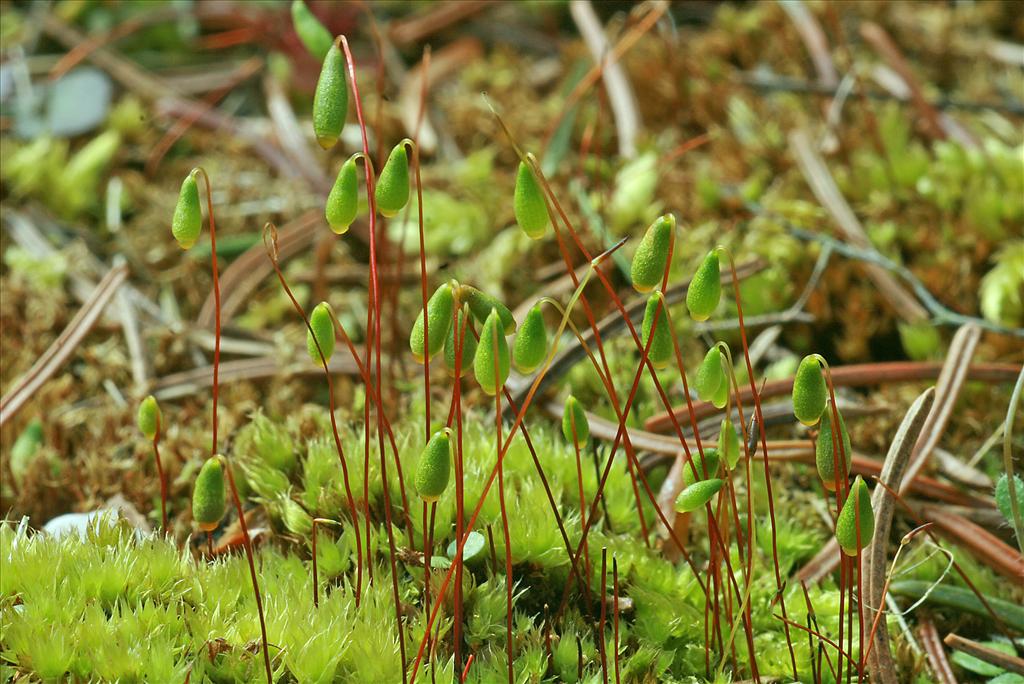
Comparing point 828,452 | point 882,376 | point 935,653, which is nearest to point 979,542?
point 935,653

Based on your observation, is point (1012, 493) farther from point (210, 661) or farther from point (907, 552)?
point (210, 661)

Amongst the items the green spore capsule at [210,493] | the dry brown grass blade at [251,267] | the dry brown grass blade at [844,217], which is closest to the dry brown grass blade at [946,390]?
the dry brown grass blade at [844,217]

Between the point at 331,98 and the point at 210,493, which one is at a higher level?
the point at 331,98

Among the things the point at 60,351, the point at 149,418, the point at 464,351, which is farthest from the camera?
the point at 60,351

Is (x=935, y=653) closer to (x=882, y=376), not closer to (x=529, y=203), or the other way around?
(x=882, y=376)

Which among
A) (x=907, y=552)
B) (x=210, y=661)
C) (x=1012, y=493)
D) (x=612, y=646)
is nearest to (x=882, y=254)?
(x=907, y=552)

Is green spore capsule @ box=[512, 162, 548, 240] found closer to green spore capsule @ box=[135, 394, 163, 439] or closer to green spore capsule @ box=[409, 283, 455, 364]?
green spore capsule @ box=[409, 283, 455, 364]

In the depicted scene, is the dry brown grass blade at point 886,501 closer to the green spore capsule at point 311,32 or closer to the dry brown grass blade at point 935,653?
the dry brown grass blade at point 935,653
